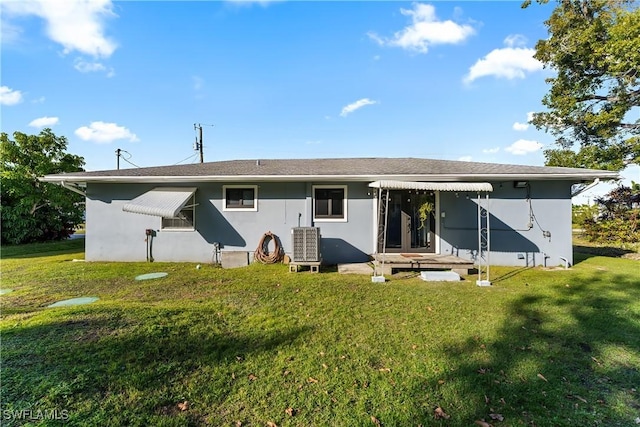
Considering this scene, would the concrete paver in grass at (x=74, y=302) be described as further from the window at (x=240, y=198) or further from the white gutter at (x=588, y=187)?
the white gutter at (x=588, y=187)

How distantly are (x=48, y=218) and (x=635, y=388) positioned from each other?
2392cm

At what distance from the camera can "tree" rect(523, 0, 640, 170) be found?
48.1ft

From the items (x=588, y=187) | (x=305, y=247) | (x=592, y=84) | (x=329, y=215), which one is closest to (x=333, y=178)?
(x=329, y=215)

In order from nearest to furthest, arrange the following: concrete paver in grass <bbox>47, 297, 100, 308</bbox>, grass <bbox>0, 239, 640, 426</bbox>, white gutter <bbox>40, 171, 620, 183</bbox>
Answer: grass <bbox>0, 239, 640, 426</bbox> → concrete paver in grass <bbox>47, 297, 100, 308</bbox> → white gutter <bbox>40, 171, 620, 183</bbox>

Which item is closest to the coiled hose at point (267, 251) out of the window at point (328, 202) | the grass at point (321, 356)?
the window at point (328, 202)

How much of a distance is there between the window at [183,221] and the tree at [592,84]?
67.7 feet

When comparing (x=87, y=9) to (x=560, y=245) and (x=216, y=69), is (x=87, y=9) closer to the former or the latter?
(x=216, y=69)

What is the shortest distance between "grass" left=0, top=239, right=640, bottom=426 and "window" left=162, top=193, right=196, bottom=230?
376 cm

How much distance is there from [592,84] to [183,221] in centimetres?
2316

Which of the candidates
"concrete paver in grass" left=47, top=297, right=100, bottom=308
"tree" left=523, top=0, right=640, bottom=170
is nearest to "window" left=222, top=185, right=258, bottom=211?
"concrete paver in grass" left=47, top=297, right=100, bottom=308

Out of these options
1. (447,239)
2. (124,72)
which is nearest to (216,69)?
(124,72)

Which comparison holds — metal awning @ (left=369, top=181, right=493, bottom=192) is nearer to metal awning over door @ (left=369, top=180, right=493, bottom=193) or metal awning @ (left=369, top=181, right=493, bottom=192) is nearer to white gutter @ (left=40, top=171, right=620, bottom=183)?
metal awning over door @ (left=369, top=180, right=493, bottom=193)

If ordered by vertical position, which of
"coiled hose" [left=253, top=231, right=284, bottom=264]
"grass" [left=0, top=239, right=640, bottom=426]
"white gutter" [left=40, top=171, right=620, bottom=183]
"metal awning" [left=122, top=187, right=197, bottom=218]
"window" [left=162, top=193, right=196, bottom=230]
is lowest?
"grass" [left=0, top=239, right=640, bottom=426]

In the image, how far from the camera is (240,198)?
10281mm
